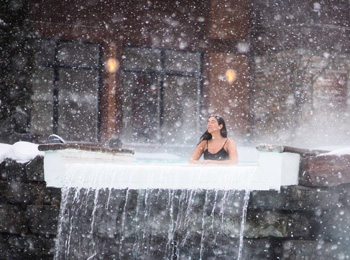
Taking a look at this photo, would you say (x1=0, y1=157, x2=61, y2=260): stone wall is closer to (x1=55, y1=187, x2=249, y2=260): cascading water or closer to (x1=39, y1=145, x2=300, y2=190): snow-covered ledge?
(x1=39, y1=145, x2=300, y2=190): snow-covered ledge

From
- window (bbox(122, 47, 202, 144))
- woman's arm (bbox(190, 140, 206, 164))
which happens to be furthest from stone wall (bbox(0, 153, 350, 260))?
window (bbox(122, 47, 202, 144))

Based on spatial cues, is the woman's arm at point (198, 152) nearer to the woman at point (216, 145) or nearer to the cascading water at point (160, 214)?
the woman at point (216, 145)

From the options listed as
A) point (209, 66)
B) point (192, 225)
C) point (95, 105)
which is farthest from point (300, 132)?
point (192, 225)

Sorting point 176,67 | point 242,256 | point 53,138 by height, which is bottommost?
point 242,256

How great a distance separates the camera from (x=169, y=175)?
4.62m

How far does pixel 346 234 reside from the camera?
15.7 ft

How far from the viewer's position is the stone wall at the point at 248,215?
4.58 metres

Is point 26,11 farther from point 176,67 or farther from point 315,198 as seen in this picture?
point 315,198

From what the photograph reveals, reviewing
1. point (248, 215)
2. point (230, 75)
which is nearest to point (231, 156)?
point (248, 215)

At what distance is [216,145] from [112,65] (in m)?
4.36

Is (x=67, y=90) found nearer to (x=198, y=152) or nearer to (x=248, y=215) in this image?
(x=198, y=152)

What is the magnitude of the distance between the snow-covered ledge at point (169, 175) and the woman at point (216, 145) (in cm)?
156

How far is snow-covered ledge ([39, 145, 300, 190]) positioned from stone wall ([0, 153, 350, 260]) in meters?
0.08

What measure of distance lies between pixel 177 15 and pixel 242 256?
7.12 meters
